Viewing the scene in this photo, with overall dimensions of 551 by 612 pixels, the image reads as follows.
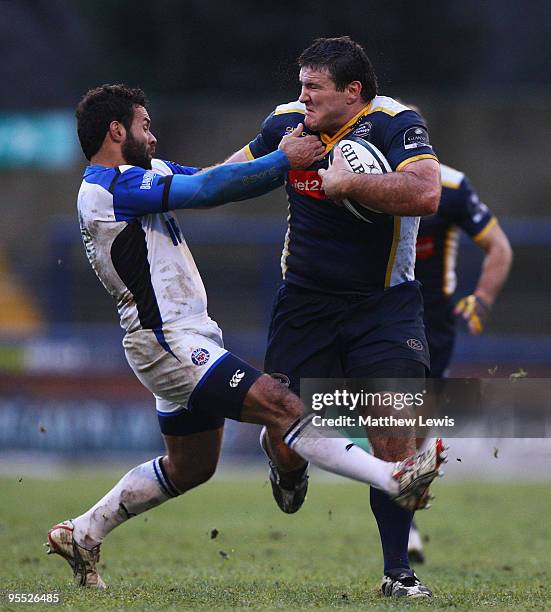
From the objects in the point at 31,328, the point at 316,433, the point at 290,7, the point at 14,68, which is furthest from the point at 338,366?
the point at 14,68

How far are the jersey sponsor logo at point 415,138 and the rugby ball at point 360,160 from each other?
133 mm

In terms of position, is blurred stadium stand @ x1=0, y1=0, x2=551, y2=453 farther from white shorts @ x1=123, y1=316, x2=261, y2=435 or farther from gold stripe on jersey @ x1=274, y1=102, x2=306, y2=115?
white shorts @ x1=123, y1=316, x2=261, y2=435

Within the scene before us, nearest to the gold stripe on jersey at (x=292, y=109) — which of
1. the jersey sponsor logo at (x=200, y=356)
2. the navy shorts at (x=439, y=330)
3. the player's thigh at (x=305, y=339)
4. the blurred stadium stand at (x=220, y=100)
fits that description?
the player's thigh at (x=305, y=339)

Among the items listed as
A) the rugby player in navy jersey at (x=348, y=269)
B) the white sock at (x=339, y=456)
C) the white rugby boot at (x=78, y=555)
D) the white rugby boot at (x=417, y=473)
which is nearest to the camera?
the white rugby boot at (x=417, y=473)

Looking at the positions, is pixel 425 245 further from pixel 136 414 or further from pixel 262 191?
pixel 136 414

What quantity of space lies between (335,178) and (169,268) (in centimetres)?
87

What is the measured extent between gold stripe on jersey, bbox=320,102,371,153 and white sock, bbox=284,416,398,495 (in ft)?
4.43

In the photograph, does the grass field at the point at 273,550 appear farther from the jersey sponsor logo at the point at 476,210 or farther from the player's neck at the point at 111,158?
the jersey sponsor logo at the point at 476,210

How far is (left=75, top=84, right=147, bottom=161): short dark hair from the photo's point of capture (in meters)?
5.89

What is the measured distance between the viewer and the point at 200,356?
573 cm

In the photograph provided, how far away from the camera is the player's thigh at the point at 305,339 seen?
20.2 feet

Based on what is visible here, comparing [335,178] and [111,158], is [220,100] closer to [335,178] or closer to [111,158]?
[111,158]

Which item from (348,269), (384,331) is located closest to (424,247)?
(348,269)

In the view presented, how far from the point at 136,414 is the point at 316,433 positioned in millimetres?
9414
